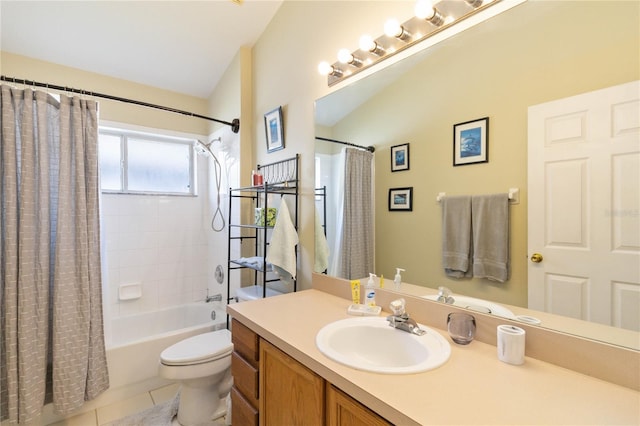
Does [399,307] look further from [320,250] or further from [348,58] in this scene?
[348,58]

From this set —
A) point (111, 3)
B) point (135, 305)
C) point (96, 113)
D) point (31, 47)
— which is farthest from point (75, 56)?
point (135, 305)

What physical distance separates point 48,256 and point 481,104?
244cm

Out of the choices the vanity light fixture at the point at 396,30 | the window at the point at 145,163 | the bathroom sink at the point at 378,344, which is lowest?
the bathroom sink at the point at 378,344

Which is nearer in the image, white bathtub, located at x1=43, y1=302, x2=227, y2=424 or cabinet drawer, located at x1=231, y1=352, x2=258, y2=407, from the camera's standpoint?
cabinet drawer, located at x1=231, y1=352, x2=258, y2=407

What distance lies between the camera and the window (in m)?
2.73

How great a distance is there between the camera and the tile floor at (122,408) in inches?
71.1

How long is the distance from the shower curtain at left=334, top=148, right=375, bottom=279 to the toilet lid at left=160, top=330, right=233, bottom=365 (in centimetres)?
90

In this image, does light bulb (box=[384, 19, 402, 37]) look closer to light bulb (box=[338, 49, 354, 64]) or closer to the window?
light bulb (box=[338, 49, 354, 64])

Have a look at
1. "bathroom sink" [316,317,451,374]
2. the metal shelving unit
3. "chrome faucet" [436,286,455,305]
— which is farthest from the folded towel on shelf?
"chrome faucet" [436,286,455,305]

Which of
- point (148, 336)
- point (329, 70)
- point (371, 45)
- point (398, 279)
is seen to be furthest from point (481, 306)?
point (148, 336)

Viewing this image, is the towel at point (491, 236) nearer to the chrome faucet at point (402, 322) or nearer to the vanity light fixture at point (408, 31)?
the chrome faucet at point (402, 322)

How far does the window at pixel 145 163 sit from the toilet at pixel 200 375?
1754 millimetres

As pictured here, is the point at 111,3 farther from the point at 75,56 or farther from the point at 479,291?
the point at 479,291

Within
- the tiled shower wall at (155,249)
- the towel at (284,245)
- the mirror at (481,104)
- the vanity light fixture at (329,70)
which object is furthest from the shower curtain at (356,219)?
the tiled shower wall at (155,249)
